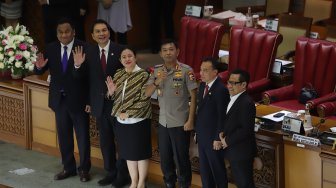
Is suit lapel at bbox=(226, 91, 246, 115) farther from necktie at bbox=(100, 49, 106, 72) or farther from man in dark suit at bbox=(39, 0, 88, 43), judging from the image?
man in dark suit at bbox=(39, 0, 88, 43)

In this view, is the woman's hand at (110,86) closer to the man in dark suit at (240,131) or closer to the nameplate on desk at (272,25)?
the man in dark suit at (240,131)

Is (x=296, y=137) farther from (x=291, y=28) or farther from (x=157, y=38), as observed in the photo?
(x=157, y=38)

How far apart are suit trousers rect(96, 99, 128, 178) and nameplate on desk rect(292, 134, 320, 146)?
55.2 inches

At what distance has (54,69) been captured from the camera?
5.87 m

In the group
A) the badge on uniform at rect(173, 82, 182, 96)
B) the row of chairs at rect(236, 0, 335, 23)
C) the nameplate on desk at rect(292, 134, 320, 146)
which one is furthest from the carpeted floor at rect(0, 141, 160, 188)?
the row of chairs at rect(236, 0, 335, 23)

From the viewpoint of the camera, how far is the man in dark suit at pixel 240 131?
16.0ft

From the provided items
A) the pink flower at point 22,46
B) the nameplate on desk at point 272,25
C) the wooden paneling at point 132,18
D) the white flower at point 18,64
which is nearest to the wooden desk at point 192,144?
the white flower at point 18,64

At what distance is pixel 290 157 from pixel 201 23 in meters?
A: 2.39

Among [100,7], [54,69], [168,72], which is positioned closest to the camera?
[168,72]

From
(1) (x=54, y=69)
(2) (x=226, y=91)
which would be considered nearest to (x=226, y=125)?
(2) (x=226, y=91)

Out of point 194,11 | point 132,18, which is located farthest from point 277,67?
point 132,18

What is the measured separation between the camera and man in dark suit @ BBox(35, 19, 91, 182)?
5805 millimetres

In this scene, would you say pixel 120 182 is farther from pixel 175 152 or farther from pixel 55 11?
pixel 55 11

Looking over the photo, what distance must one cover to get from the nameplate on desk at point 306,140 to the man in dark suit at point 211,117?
496mm
